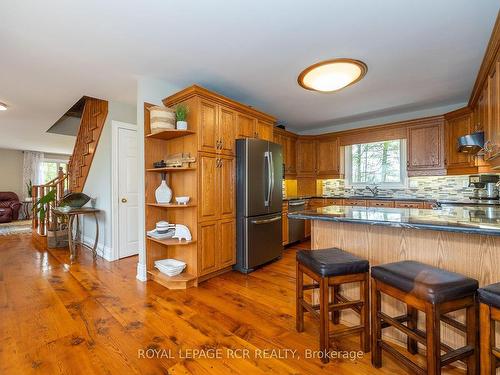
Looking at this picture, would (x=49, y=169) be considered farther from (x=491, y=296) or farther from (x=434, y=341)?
(x=491, y=296)

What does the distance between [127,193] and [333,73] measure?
10.8 feet

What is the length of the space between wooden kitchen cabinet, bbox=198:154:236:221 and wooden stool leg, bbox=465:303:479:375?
229cm

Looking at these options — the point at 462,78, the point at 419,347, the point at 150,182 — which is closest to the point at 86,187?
the point at 150,182

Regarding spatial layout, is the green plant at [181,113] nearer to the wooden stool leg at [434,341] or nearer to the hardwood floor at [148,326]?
the hardwood floor at [148,326]

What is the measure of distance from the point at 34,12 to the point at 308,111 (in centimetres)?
371

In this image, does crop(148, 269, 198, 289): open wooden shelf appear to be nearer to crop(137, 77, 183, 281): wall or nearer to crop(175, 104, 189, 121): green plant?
crop(137, 77, 183, 281): wall

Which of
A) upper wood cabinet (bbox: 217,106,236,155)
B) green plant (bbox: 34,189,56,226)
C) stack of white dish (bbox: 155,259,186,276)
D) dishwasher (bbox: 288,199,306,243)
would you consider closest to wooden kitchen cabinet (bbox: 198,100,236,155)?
upper wood cabinet (bbox: 217,106,236,155)

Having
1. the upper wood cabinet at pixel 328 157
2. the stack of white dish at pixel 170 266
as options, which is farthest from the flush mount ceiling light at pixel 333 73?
the stack of white dish at pixel 170 266

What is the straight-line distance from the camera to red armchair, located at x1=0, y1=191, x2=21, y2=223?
725 cm

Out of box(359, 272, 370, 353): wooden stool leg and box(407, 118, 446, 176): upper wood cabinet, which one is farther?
box(407, 118, 446, 176): upper wood cabinet

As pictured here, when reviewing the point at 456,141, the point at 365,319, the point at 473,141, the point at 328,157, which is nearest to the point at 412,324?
the point at 365,319

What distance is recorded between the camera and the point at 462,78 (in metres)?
3.06

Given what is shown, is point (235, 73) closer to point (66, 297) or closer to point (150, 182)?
point (150, 182)

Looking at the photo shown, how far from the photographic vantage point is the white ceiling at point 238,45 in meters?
1.83
